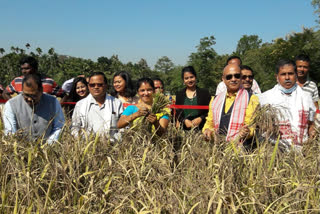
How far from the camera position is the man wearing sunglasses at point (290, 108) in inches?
97.7

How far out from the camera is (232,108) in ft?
8.73

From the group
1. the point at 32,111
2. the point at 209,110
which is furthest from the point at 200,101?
the point at 32,111

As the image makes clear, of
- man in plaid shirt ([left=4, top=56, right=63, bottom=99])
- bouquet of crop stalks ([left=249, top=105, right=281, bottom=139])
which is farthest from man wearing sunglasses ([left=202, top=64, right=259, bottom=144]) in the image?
man in plaid shirt ([left=4, top=56, right=63, bottom=99])

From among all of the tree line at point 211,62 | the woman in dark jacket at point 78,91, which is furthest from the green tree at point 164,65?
the woman in dark jacket at point 78,91

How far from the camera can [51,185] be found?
1834 mm

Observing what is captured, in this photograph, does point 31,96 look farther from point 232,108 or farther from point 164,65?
point 164,65

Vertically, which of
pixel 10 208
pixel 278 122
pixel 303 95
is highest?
pixel 303 95

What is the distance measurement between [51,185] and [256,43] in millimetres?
77996

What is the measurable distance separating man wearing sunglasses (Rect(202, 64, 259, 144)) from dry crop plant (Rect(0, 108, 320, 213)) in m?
0.27

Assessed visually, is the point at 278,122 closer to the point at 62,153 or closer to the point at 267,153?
the point at 267,153

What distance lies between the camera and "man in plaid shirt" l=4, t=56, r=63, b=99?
Result: 13.9ft

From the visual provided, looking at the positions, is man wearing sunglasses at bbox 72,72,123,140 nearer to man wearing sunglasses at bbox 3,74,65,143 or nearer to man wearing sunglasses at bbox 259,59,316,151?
man wearing sunglasses at bbox 3,74,65,143

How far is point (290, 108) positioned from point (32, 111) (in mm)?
2318

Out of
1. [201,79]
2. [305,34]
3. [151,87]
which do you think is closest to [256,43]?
[201,79]
